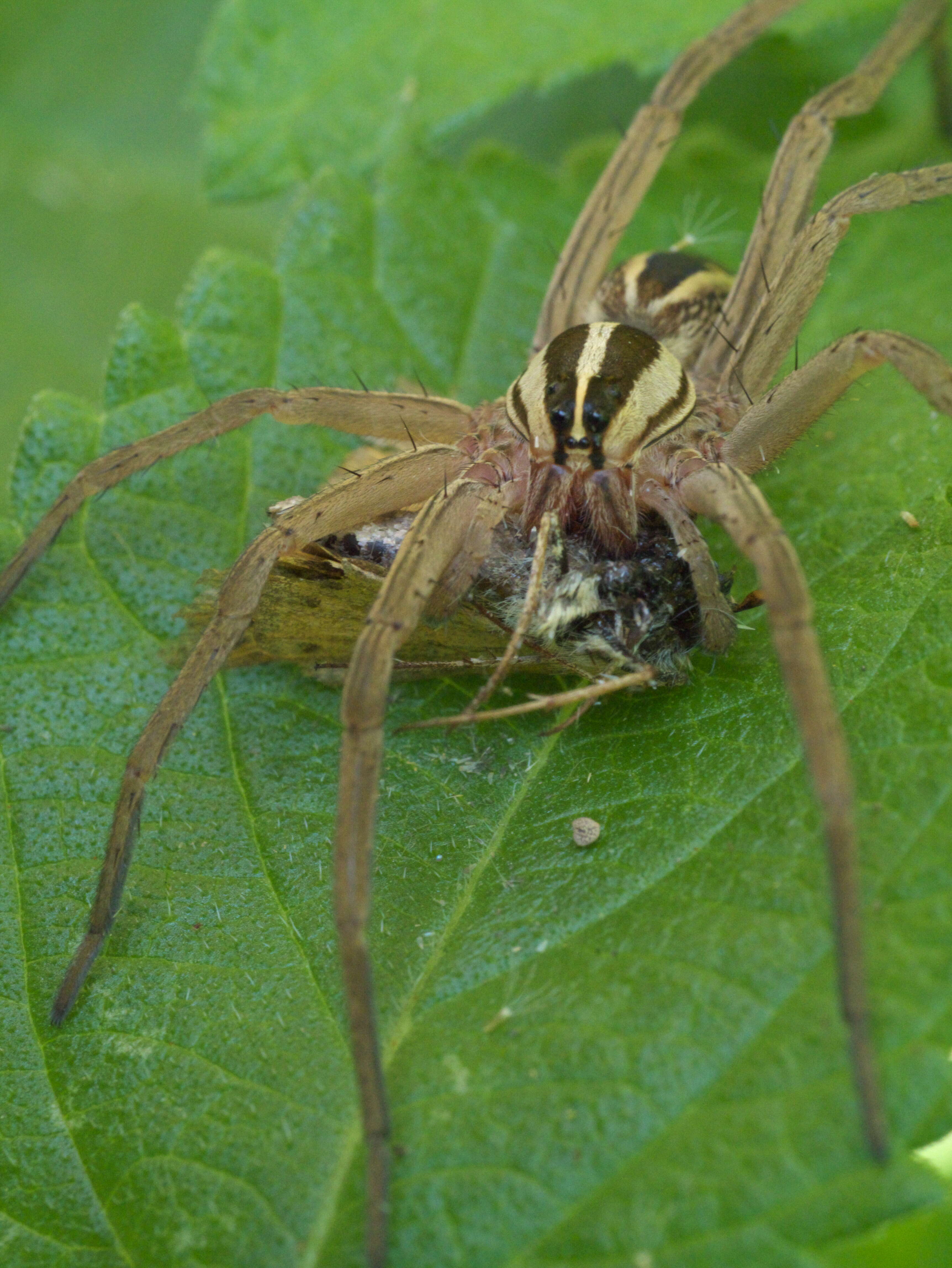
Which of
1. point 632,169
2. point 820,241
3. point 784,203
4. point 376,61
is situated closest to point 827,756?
point 820,241

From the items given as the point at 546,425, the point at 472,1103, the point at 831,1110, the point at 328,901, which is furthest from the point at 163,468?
the point at 831,1110

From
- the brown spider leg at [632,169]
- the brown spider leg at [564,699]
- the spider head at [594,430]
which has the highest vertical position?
the brown spider leg at [632,169]

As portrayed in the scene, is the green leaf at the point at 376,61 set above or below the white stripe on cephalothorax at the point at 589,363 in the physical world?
above

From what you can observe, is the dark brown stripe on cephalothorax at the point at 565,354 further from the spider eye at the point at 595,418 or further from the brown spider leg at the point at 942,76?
the brown spider leg at the point at 942,76

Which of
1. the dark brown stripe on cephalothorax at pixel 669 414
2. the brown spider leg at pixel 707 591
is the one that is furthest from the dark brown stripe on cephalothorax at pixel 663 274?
the brown spider leg at pixel 707 591

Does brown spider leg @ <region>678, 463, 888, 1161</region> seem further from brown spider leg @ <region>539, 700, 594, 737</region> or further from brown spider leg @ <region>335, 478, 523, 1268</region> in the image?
brown spider leg @ <region>335, 478, 523, 1268</region>

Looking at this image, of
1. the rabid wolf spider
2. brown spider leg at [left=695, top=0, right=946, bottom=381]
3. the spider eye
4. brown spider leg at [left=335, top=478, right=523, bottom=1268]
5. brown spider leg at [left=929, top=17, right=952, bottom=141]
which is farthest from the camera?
brown spider leg at [left=929, top=17, right=952, bottom=141]

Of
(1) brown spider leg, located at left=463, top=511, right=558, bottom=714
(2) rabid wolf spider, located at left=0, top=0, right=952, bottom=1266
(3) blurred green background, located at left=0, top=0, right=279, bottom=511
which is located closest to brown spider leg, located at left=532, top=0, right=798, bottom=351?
(2) rabid wolf spider, located at left=0, top=0, right=952, bottom=1266

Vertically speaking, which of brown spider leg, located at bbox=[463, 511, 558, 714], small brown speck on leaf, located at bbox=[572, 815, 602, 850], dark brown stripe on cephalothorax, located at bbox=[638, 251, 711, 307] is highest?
dark brown stripe on cephalothorax, located at bbox=[638, 251, 711, 307]
